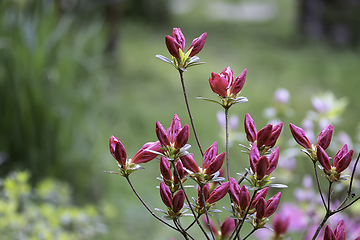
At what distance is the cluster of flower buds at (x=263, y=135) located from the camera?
31cm

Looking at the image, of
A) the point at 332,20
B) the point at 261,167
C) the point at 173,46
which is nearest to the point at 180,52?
the point at 173,46

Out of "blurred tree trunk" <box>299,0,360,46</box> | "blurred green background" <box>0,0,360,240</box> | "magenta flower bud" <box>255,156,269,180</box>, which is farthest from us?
"blurred tree trunk" <box>299,0,360,46</box>

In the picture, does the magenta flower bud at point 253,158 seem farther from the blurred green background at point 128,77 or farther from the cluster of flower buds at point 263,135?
the blurred green background at point 128,77

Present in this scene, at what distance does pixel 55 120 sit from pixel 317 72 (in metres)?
2.04

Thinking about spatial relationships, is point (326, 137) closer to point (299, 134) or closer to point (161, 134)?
point (299, 134)

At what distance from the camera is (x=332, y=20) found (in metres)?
2.93

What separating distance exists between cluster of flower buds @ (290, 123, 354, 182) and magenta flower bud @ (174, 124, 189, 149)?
9 cm

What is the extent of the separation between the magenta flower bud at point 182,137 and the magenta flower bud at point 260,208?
0.24ft

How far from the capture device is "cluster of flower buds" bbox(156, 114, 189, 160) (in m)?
0.29

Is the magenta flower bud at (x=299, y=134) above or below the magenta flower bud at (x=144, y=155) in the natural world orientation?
above

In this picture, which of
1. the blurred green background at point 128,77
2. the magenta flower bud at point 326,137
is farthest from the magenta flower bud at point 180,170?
the blurred green background at point 128,77

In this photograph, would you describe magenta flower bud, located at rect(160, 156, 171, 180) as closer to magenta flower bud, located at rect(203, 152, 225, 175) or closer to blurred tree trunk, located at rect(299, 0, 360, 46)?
magenta flower bud, located at rect(203, 152, 225, 175)

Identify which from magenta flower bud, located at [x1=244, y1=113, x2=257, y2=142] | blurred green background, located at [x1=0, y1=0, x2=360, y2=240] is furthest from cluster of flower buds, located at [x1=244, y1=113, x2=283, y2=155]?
blurred green background, located at [x1=0, y1=0, x2=360, y2=240]

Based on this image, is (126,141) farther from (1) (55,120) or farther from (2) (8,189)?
(2) (8,189)
